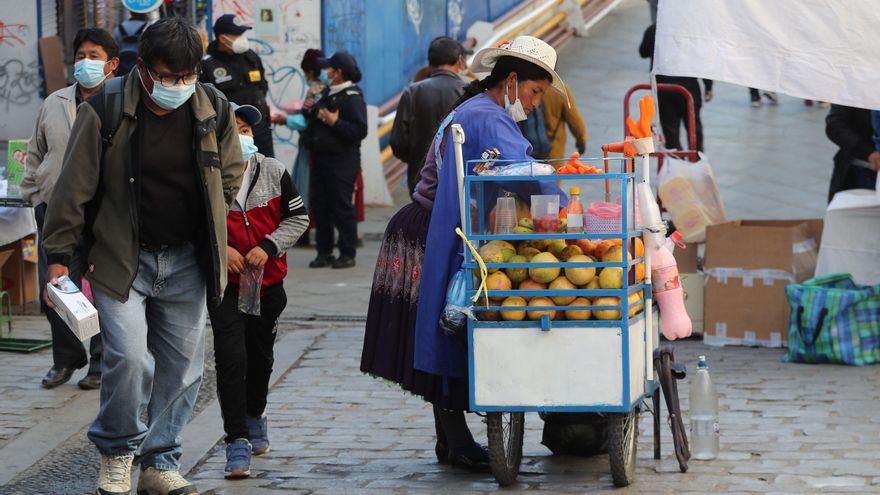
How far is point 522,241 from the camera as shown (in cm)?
545

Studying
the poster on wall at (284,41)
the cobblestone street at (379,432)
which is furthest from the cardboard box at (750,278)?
the poster on wall at (284,41)

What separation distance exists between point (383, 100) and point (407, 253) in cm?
1099

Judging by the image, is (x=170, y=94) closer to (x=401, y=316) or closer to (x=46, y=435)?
(x=401, y=316)

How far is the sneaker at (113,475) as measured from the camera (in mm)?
5262

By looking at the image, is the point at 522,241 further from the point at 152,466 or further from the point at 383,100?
the point at 383,100

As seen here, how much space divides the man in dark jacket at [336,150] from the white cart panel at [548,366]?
21.3 ft

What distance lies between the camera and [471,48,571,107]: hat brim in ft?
18.5

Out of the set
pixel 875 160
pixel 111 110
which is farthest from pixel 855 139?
pixel 111 110

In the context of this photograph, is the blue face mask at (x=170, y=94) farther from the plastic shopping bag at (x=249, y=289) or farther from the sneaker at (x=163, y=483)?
the sneaker at (x=163, y=483)

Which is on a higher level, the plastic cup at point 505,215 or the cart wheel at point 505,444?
the plastic cup at point 505,215

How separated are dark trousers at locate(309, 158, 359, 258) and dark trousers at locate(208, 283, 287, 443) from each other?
5.71 m

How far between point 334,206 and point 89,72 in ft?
15.9

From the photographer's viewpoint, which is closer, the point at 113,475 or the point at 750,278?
the point at 113,475

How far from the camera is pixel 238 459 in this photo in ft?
19.2
